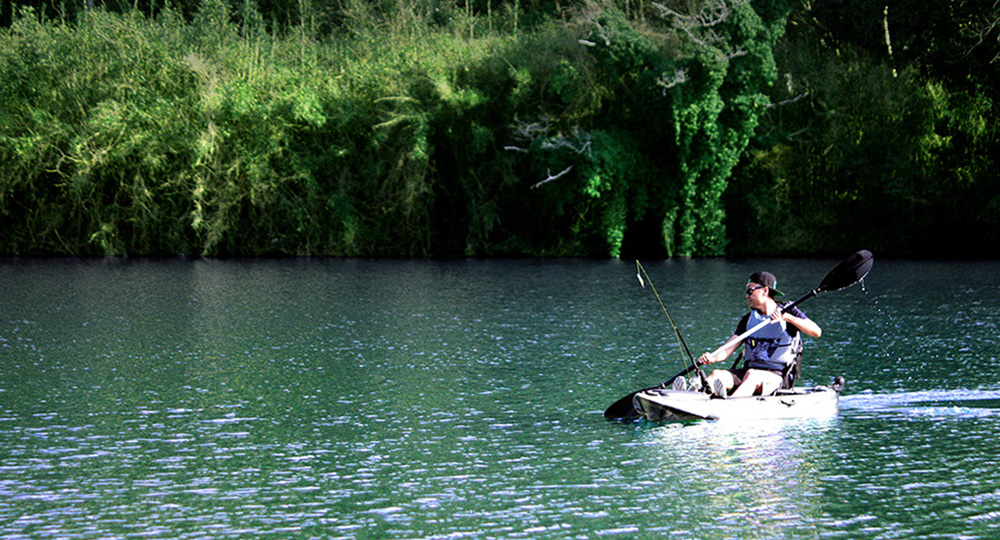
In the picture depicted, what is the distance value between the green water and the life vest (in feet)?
2.44

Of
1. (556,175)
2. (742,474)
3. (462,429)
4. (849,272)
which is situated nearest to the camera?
(742,474)

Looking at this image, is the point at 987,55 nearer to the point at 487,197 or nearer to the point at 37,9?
the point at 487,197

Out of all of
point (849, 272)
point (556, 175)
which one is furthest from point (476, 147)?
point (849, 272)

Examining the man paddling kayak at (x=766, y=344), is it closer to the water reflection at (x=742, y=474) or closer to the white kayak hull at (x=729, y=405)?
the white kayak hull at (x=729, y=405)

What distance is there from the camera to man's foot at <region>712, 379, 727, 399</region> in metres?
11.2

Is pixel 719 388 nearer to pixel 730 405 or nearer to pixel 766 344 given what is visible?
pixel 730 405

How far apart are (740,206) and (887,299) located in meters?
13.4

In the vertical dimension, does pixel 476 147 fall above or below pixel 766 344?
above

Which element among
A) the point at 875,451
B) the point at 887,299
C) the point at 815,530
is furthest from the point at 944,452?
the point at 887,299

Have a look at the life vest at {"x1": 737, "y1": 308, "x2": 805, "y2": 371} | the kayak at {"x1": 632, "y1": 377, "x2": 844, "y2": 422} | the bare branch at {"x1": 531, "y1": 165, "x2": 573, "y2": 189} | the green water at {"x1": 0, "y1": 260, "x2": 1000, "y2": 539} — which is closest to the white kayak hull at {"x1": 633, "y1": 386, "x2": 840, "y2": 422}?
the kayak at {"x1": 632, "y1": 377, "x2": 844, "y2": 422}

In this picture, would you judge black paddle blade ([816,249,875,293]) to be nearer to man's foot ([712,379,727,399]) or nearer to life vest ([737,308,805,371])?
life vest ([737,308,805,371])

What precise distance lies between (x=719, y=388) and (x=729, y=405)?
175 millimetres

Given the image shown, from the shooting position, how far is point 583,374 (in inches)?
555

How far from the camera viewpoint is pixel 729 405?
11.2 m
